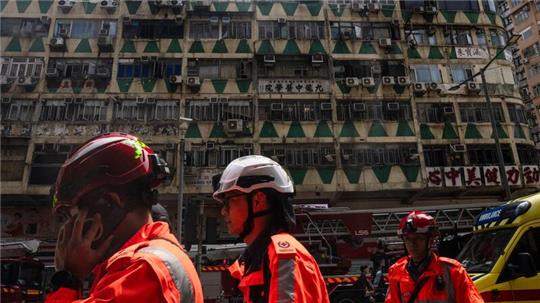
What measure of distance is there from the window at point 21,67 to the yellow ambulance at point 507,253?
853 inches

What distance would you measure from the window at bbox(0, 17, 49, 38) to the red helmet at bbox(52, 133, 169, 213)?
78.0 feet

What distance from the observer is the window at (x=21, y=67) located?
67.6 ft

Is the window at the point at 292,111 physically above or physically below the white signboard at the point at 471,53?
below

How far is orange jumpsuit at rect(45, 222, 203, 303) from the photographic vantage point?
1098mm

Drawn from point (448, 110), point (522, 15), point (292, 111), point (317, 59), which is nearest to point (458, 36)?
point (448, 110)

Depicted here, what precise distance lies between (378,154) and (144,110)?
12.1 m

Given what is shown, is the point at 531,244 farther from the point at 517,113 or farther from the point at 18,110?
the point at 18,110

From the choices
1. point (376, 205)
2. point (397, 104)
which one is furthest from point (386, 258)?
point (397, 104)

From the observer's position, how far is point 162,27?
22.2 m

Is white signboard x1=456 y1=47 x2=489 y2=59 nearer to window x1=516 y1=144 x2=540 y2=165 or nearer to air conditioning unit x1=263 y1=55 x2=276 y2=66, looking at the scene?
window x1=516 y1=144 x2=540 y2=165

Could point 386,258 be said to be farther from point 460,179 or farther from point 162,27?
point 162,27

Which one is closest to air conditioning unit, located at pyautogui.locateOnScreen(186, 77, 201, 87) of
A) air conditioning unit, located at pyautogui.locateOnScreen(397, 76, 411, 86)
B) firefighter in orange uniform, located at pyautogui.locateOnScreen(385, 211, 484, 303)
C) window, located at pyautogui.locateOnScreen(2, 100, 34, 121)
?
window, located at pyautogui.locateOnScreen(2, 100, 34, 121)

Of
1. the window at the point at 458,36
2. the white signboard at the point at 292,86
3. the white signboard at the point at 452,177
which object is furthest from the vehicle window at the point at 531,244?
the window at the point at 458,36

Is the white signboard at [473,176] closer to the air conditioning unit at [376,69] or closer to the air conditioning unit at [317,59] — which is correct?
the air conditioning unit at [376,69]
